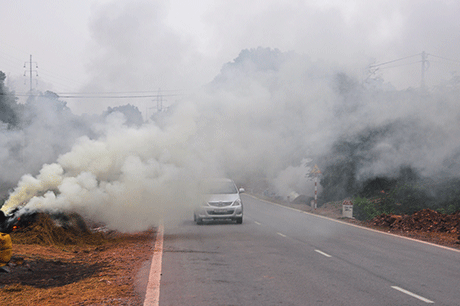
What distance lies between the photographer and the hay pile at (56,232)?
12.8 meters

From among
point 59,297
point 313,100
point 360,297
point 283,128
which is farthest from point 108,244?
point 313,100

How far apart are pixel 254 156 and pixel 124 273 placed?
12.5 meters

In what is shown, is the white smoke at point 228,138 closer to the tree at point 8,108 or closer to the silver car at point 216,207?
the silver car at point 216,207

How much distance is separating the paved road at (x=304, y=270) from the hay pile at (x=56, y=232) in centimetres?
242

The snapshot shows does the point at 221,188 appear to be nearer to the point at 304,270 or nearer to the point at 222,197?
the point at 222,197

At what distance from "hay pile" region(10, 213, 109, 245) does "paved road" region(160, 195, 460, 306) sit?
7.94 feet

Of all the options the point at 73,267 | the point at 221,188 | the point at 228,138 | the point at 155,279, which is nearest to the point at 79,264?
the point at 73,267

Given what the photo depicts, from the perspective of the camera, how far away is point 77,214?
15.1 metres

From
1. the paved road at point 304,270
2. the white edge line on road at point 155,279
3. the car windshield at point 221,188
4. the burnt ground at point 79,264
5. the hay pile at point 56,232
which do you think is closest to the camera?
the white edge line on road at point 155,279

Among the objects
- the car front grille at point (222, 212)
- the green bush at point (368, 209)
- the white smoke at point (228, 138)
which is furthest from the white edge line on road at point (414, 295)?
the green bush at point (368, 209)

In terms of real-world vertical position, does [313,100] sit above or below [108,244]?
above

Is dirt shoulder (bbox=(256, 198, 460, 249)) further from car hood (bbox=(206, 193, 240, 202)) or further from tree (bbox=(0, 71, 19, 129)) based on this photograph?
tree (bbox=(0, 71, 19, 129))

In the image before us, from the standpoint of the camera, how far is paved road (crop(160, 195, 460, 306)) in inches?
289

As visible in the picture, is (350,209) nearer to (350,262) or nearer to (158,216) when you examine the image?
(158,216)
